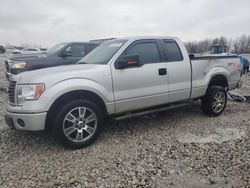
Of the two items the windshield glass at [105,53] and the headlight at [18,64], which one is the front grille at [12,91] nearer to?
the windshield glass at [105,53]

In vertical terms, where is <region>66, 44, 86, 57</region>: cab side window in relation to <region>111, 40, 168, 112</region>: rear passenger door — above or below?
above

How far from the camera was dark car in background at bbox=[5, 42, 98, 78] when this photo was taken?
8.02 meters

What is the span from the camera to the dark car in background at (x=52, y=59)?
802cm

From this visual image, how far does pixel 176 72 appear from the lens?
494cm

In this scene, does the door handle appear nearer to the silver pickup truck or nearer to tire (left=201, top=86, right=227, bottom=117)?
the silver pickup truck

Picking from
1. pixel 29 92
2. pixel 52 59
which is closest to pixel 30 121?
pixel 29 92

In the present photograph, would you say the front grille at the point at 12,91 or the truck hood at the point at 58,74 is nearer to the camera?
the truck hood at the point at 58,74

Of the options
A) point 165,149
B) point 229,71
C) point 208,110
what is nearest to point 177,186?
point 165,149

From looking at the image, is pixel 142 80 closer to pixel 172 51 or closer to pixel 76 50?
pixel 172 51

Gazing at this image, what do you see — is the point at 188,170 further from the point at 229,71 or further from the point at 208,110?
the point at 229,71

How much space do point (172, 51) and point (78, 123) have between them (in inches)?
96.7

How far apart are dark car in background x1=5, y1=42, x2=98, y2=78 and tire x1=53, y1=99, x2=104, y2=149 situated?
4645 millimetres

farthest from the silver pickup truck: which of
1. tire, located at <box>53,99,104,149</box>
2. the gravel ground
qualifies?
the gravel ground

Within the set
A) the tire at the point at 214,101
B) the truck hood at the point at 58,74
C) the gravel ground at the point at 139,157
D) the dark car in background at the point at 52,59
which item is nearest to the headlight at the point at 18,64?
the dark car in background at the point at 52,59
